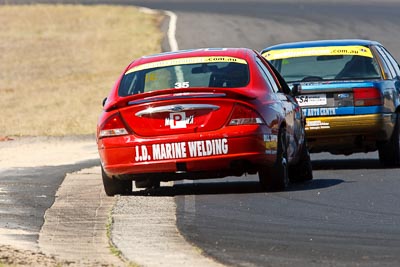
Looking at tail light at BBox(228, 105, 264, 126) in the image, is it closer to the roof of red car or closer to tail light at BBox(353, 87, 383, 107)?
the roof of red car

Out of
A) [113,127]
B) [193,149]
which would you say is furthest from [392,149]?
[113,127]

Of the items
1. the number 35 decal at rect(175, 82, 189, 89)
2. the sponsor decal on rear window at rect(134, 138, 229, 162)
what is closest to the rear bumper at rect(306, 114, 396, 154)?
the number 35 decal at rect(175, 82, 189, 89)

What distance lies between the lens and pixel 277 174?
38.9 feet

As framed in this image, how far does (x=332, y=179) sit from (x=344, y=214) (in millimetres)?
3371

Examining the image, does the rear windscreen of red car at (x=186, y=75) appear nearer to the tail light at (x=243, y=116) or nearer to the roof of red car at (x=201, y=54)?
the roof of red car at (x=201, y=54)

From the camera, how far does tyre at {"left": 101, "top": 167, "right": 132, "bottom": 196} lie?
11.9 metres

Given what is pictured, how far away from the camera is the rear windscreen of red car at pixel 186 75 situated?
475 inches

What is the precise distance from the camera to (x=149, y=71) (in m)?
12.3

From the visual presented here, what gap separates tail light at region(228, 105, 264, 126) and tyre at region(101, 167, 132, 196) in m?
1.22

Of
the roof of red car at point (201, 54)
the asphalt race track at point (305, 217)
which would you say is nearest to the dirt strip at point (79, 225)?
the asphalt race track at point (305, 217)

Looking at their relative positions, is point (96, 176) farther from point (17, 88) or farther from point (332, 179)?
point (17, 88)

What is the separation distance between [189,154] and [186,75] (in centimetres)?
112

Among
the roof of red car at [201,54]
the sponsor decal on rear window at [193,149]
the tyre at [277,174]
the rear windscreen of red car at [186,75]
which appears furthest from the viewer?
the roof of red car at [201,54]

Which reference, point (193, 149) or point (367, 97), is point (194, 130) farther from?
point (367, 97)
